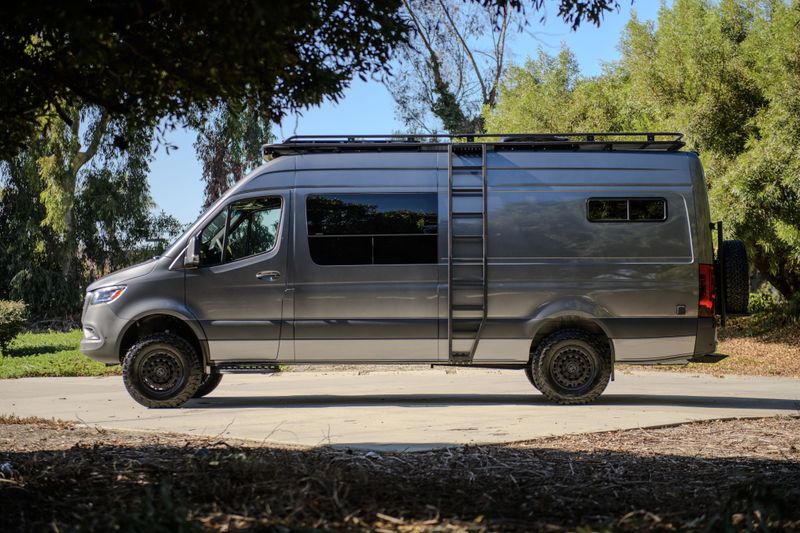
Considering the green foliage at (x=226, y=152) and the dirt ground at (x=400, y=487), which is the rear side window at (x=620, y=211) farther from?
the green foliage at (x=226, y=152)

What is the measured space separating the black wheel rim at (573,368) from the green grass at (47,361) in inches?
301

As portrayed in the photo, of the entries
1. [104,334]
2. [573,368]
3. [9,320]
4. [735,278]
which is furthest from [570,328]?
[9,320]

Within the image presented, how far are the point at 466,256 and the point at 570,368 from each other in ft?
5.80

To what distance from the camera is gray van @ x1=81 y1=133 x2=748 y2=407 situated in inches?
426

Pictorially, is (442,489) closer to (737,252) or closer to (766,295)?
(737,252)

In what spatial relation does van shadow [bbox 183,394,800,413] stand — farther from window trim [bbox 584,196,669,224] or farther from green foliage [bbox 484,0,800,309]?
green foliage [bbox 484,0,800,309]

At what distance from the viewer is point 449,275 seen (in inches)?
424

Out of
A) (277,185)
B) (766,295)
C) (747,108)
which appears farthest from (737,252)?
(766,295)

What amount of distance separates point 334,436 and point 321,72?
335 centimetres

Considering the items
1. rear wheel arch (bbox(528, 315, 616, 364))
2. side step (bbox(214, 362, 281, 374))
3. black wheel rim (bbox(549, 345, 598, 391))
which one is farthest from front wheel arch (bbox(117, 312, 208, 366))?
black wheel rim (bbox(549, 345, 598, 391))

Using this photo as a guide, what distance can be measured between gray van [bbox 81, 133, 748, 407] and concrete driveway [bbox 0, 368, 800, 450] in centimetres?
58

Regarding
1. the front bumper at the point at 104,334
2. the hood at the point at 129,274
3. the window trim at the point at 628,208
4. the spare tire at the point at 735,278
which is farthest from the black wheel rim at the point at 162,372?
the spare tire at the point at 735,278

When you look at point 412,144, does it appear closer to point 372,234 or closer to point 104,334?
point 372,234

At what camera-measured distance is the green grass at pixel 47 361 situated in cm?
1519
